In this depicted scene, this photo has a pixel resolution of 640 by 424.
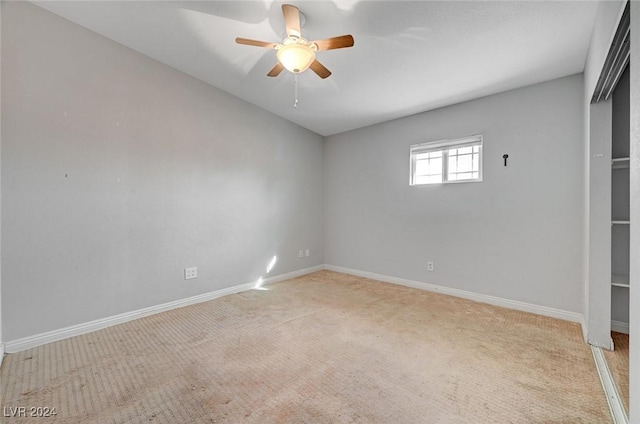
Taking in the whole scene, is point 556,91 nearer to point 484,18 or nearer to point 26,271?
point 484,18

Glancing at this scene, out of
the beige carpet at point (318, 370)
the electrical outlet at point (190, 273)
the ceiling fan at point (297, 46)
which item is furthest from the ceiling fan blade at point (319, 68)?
the electrical outlet at point (190, 273)

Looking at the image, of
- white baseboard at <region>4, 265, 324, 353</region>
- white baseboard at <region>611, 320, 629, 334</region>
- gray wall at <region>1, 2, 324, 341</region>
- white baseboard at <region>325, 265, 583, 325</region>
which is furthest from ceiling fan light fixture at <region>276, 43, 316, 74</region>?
white baseboard at <region>611, 320, 629, 334</region>

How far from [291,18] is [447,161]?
2600 millimetres

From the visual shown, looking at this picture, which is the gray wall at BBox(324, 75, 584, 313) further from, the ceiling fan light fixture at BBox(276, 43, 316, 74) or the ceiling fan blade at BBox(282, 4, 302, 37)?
the ceiling fan blade at BBox(282, 4, 302, 37)

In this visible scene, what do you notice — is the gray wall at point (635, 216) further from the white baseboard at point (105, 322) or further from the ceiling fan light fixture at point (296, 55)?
the white baseboard at point (105, 322)

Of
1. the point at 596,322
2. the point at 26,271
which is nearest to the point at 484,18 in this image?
the point at 596,322

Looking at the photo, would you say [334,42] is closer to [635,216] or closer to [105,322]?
[635,216]

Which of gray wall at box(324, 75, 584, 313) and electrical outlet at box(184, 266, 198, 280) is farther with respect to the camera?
electrical outlet at box(184, 266, 198, 280)

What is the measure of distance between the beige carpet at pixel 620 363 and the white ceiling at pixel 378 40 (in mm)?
2412

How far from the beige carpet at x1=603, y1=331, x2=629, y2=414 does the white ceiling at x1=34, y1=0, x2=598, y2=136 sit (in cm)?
241

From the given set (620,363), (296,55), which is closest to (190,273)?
(296,55)

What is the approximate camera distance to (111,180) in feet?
8.56

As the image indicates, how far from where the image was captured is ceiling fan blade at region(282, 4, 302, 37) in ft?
5.74

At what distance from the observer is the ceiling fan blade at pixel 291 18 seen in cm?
175
